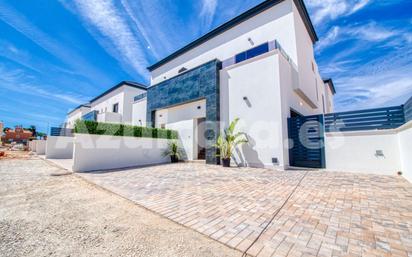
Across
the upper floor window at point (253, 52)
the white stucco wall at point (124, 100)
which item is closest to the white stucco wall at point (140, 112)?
the white stucco wall at point (124, 100)

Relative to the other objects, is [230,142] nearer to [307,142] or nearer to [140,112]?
[307,142]

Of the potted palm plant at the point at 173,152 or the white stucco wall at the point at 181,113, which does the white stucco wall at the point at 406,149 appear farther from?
the potted palm plant at the point at 173,152

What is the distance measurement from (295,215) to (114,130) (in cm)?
921

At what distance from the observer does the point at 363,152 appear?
21.8 ft

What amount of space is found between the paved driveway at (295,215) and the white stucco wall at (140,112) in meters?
13.9

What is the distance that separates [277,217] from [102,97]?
102ft

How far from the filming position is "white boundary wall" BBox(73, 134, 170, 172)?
25.1ft

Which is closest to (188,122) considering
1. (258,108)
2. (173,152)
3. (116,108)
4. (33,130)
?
(173,152)

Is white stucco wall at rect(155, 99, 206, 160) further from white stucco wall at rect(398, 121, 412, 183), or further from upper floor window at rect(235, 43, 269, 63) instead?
white stucco wall at rect(398, 121, 412, 183)

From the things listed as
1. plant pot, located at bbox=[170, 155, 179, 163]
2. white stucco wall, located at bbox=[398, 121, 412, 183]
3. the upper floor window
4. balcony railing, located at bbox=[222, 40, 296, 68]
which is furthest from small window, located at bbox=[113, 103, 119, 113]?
white stucco wall, located at bbox=[398, 121, 412, 183]

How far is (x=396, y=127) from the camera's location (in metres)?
6.21

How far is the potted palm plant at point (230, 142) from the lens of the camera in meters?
8.70

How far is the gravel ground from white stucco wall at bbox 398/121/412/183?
21.8 ft

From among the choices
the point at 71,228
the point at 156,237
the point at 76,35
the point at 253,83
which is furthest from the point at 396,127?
the point at 76,35
